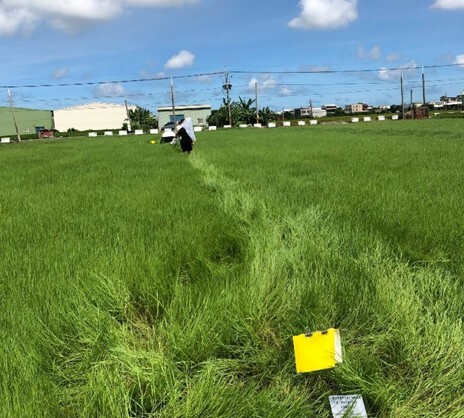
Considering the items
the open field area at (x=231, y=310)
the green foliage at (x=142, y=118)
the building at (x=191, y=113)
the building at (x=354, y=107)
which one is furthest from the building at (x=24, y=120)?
the building at (x=354, y=107)

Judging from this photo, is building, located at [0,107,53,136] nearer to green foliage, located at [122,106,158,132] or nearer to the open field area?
green foliage, located at [122,106,158,132]

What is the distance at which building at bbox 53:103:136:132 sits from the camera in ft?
267

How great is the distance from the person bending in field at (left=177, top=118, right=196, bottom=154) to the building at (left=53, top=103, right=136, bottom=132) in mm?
68369

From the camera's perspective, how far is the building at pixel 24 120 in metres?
76.3

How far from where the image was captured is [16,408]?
1699 mm

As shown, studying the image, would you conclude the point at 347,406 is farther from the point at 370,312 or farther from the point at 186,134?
the point at 186,134

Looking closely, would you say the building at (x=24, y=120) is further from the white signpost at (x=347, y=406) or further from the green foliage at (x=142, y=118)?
the white signpost at (x=347, y=406)

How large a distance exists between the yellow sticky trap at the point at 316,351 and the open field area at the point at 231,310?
0.10 metres

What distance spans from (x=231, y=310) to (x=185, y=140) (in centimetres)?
1386

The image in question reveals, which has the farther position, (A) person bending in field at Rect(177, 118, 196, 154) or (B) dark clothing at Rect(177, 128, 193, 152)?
(B) dark clothing at Rect(177, 128, 193, 152)

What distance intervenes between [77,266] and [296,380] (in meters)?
1.87

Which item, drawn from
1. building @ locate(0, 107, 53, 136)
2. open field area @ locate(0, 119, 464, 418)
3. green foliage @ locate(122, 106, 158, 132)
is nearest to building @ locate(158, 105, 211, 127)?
green foliage @ locate(122, 106, 158, 132)

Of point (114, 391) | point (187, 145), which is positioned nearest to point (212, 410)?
point (114, 391)

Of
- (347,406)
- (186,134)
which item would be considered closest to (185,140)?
(186,134)
